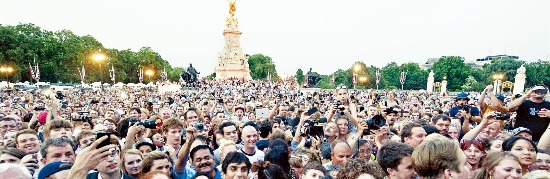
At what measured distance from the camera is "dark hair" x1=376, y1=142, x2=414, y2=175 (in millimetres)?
3887

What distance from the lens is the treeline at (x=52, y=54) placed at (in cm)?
5744

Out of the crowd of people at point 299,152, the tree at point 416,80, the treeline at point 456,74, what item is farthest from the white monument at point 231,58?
the crowd of people at point 299,152

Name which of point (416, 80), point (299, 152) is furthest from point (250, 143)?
point (416, 80)

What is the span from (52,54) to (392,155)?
A: 226 ft

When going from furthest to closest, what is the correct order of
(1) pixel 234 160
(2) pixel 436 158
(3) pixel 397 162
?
(1) pixel 234 160, (3) pixel 397 162, (2) pixel 436 158

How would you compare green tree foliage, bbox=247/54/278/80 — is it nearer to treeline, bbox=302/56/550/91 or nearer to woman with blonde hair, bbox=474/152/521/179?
treeline, bbox=302/56/550/91

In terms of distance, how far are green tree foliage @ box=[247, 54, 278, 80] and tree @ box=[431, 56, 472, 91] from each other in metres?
42.4

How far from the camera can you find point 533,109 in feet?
22.2

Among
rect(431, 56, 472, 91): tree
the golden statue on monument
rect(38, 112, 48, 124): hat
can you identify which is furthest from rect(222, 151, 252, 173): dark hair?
rect(431, 56, 472, 91): tree

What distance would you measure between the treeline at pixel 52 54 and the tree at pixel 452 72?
2570 inches

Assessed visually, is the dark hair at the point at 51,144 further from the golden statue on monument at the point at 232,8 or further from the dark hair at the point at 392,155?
the golden statue on monument at the point at 232,8

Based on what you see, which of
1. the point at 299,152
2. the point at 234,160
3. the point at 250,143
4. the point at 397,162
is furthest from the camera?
the point at 250,143

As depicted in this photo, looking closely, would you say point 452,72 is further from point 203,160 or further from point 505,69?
point 203,160

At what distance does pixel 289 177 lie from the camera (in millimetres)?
4797
